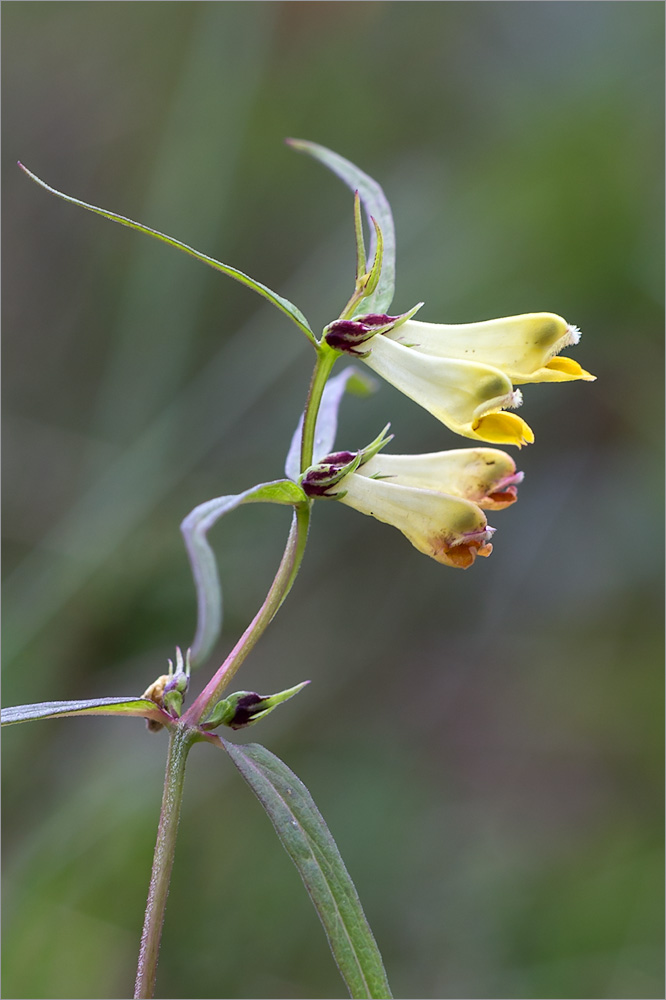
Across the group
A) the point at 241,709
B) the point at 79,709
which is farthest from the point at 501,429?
the point at 79,709

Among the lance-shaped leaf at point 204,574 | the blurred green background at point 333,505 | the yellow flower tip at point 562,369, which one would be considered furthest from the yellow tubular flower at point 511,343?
the blurred green background at point 333,505

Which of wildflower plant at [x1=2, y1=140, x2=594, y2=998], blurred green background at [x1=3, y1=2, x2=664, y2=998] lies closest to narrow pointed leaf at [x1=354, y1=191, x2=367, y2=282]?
wildflower plant at [x1=2, y1=140, x2=594, y2=998]

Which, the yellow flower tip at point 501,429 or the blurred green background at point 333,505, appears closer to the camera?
the yellow flower tip at point 501,429

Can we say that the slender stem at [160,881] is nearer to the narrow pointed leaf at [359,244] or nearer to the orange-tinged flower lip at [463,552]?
the orange-tinged flower lip at [463,552]

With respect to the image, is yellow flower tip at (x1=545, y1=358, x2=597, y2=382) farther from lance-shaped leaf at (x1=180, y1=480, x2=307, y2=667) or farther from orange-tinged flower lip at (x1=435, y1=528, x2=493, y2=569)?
lance-shaped leaf at (x1=180, y1=480, x2=307, y2=667)

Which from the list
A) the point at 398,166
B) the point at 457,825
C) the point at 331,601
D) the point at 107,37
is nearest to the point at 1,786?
the point at 331,601

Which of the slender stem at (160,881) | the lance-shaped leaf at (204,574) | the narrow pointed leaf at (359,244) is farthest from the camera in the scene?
the narrow pointed leaf at (359,244)

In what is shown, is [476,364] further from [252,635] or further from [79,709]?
[79,709]

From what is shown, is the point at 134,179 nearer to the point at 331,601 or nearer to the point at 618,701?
the point at 331,601
